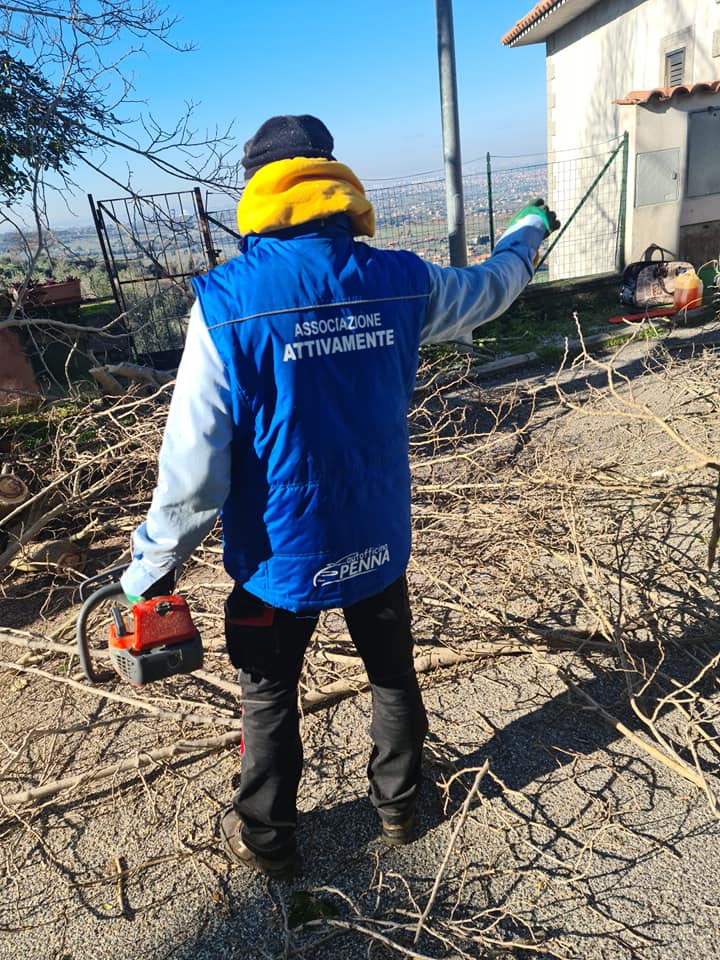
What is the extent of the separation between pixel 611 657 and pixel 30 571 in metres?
3.34

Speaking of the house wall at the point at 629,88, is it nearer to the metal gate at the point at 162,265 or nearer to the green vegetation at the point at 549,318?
the green vegetation at the point at 549,318

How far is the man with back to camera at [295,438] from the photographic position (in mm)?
1565

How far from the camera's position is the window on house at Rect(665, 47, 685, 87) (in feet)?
35.9

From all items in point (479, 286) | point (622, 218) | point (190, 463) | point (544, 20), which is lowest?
point (190, 463)

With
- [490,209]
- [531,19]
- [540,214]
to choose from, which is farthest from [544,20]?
[540,214]

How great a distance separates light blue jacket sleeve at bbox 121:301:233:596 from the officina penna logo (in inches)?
12.5

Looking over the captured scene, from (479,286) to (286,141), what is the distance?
0.67 metres

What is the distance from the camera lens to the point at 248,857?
2.04 metres

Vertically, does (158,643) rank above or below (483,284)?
below

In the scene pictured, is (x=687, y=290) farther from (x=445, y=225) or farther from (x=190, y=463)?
(x=190, y=463)

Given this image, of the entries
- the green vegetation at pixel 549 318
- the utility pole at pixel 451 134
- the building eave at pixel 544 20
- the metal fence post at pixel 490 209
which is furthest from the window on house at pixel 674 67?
the utility pole at pixel 451 134

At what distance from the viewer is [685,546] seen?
11.7 feet

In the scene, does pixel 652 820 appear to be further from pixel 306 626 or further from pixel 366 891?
pixel 306 626

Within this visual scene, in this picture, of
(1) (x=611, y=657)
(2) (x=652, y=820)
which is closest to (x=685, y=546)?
(1) (x=611, y=657)
